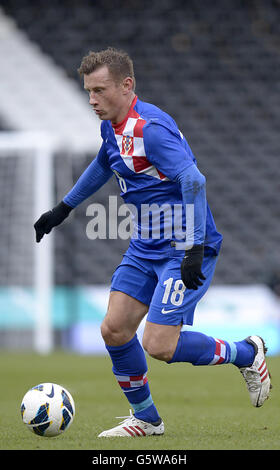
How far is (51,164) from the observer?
10.7 m

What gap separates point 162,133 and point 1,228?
24.0 feet

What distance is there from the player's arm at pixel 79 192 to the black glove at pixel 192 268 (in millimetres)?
862

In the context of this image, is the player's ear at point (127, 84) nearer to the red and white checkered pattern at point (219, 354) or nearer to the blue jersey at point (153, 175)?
the blue jersey at point (153, 175)

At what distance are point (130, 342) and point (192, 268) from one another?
1.74 feet

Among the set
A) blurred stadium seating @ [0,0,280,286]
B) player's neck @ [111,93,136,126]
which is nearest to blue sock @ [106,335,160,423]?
player's neck @ [111,93,136,126]

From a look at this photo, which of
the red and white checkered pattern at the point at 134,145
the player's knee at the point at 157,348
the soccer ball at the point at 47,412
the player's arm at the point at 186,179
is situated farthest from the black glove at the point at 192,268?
the soccer ball at the point at 47,412

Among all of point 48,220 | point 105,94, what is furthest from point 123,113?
point 48,220

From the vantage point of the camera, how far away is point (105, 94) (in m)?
3.77

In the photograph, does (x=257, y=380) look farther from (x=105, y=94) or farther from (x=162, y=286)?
(x=105, y=94)

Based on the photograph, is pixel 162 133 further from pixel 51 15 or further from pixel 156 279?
pixel 51 15

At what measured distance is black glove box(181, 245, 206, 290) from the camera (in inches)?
139

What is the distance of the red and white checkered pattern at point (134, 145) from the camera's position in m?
3.72

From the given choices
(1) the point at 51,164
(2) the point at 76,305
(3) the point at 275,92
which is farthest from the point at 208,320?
(3) the point at 275,92

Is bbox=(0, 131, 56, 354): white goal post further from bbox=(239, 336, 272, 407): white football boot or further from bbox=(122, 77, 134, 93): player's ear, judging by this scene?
bbox=(122, 77, 134, 93): player's ear
